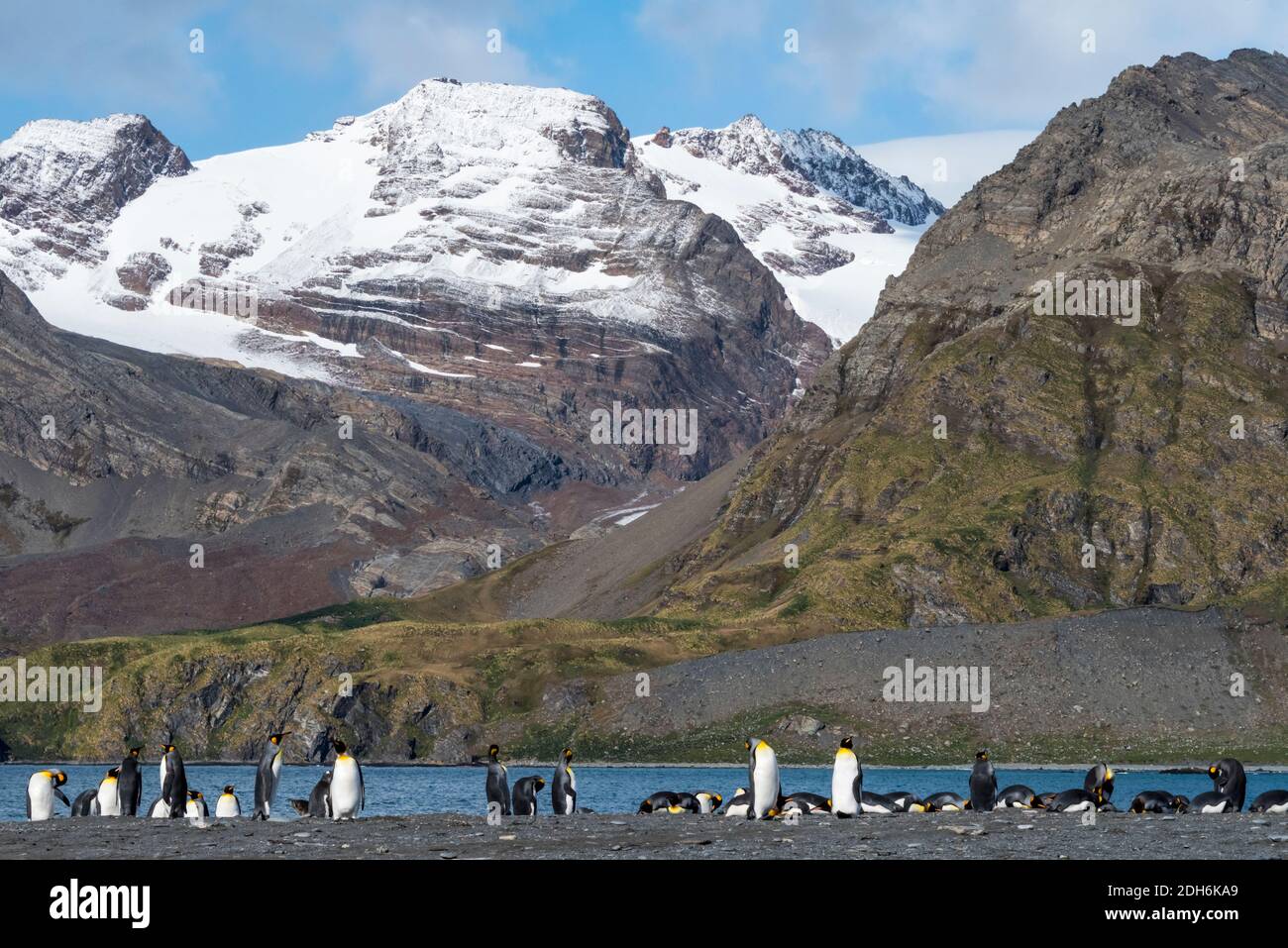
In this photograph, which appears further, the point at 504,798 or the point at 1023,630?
the point at 1023,630

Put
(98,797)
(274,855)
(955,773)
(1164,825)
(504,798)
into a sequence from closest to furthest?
1. (274,855)
2. (1164,825)
3. (504,798)
4. (98,797)
5. (955,773)

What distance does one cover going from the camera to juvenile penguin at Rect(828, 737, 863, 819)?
198 feet

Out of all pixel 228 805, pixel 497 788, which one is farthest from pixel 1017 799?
pixel 228 805

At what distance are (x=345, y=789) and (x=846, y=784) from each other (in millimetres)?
16322

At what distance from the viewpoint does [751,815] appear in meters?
61.7

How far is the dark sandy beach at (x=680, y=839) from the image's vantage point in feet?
144

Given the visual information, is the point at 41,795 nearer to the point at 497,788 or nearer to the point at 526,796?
the point at 497,788

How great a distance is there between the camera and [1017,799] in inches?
3083

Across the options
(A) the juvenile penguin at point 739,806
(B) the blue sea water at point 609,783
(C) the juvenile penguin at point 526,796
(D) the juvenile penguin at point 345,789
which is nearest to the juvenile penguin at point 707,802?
(A) the juvenile penguin at point 739,806

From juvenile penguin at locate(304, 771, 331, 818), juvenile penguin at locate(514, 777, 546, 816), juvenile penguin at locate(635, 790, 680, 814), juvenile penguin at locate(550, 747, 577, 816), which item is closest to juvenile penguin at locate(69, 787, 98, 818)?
juvenile penguin at locate(304, 771, 331, 818)
